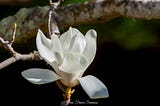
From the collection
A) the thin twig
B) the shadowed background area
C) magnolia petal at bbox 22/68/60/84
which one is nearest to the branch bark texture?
the thin twig

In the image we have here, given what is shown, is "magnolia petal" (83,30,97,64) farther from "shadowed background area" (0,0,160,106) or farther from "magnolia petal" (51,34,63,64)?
"shadowed background area" (0,0,160,106)

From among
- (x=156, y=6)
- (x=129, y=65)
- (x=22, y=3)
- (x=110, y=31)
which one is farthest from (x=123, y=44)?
(x=156, y=6)

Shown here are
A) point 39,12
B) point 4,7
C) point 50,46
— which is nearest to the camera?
point 50,46

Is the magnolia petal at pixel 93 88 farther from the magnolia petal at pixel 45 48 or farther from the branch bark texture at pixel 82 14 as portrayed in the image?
the branch bark texture at pixel 82 14

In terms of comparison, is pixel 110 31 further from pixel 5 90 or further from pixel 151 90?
pixel 5 90

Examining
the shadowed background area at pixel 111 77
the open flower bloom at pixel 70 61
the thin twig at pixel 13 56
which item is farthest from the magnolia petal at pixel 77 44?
the shadowed background area at pixel 111 77

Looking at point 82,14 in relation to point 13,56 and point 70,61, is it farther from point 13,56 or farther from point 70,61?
point 70,61

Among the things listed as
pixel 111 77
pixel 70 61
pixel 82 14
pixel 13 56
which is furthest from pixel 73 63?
pixel 111 77
